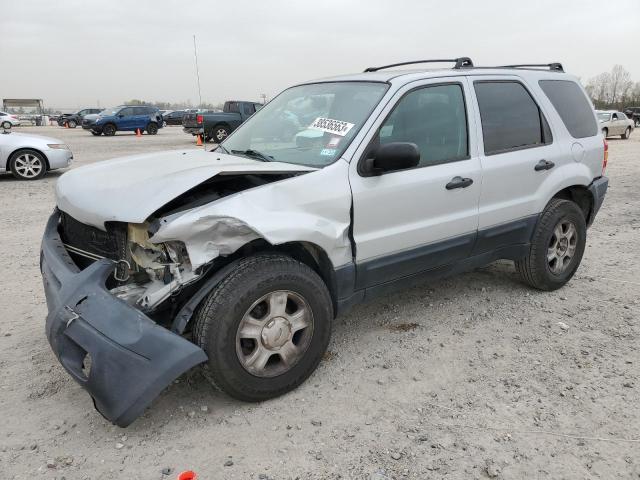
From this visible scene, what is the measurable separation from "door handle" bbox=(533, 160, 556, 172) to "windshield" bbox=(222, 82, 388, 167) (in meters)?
1.55

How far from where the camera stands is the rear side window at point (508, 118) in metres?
3.84

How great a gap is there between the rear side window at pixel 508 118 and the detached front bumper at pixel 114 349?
2.67 m

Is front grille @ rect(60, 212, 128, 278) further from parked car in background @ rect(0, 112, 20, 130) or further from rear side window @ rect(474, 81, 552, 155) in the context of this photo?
parked car in background @ rect(0, 112, 20, 130)

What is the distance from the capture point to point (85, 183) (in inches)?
126

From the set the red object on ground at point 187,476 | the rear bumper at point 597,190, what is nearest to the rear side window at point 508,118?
the rear bumper at point 597,190

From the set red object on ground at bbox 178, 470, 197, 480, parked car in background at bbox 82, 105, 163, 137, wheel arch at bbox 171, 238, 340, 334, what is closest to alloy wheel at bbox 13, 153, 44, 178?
wheel arch at bbox 171, 238, 340, 334

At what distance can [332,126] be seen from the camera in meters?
3.35

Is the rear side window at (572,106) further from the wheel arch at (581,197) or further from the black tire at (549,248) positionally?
the black tire at (549,248)

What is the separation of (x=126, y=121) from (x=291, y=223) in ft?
97.7

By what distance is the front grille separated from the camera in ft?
9.28

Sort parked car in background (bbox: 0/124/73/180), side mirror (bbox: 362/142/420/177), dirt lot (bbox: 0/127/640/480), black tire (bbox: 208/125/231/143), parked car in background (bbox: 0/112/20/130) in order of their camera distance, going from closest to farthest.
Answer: dirt lot (bbox: 0/127/640/480)
side mirror (bbox: 362/142/420/177)
parked car in background (bbox: 0/124/73/180)
black tire (bbox: 208/125/231/143)
parked car in background (bbox: 0/112/20/130)

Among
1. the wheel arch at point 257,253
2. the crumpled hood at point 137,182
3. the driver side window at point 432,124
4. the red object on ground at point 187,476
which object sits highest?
the driver side window at point 432,124

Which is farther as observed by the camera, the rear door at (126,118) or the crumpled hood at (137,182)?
the rear door at (126,118)

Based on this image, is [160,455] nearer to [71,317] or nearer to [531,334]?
[71,317]
